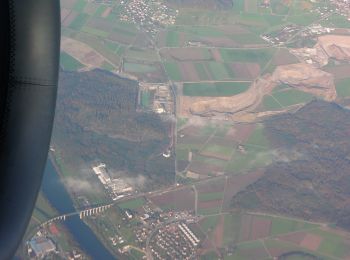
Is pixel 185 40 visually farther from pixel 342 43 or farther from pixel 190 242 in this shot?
pixel 190 242

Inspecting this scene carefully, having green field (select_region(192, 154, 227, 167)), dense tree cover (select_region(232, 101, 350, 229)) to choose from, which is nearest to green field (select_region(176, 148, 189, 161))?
green field (select_region(192, 154, 227, 167))

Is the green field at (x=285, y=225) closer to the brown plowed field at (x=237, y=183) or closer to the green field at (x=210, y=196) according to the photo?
the brown plowed field at (x=237, y=183)

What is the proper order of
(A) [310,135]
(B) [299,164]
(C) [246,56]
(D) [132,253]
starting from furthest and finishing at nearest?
(C) [246,56]
(A) [310,135]
(B) [299,164]
(D) [132,253]

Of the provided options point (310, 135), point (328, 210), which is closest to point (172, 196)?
point (328, 210)

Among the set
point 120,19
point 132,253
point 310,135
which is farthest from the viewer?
point 120,19

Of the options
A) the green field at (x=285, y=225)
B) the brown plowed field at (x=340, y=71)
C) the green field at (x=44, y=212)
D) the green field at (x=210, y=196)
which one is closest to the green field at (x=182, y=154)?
the green field at (x=210, y=196)

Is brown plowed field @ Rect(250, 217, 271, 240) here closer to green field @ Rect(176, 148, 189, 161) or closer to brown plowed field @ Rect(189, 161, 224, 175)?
brown plowed field @ Rect(189, 161, 224, 175)

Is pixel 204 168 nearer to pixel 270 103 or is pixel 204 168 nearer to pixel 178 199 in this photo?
pixel 178 199
